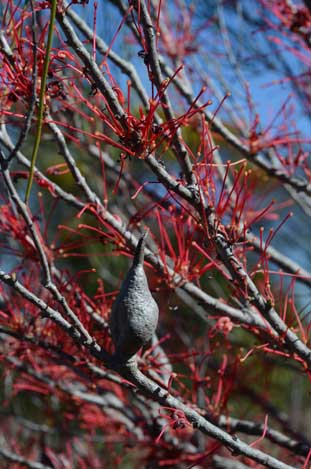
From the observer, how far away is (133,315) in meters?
0.96

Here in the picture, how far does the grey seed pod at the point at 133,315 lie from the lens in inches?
37.9

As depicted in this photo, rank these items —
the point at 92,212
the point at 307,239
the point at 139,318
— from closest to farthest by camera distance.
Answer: the point at 139,318 → the point at 92,212 → the point at 307,239

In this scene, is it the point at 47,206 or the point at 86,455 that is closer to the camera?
the point at 86,455

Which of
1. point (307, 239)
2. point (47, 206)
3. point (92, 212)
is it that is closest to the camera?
point (92, 212)

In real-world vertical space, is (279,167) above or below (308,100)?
below

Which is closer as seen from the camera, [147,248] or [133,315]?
[133,315]

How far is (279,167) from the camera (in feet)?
6.34

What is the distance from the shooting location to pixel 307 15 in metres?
1.83

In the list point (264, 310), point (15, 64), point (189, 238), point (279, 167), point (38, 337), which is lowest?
point (38, 337)

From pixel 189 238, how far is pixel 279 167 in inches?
23.3

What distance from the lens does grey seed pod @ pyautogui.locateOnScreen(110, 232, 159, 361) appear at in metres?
0.96

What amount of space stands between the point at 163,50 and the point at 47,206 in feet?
7.04

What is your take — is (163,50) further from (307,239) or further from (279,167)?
(307,239)

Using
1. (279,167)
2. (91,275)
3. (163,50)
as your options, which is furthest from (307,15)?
(91,275)
